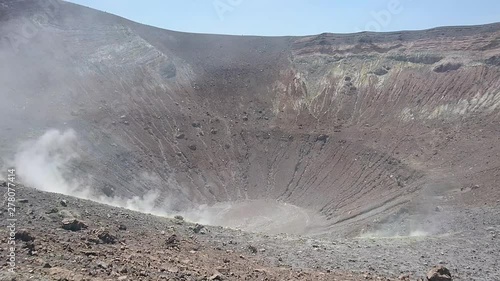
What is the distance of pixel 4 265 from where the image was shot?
9.60 metres

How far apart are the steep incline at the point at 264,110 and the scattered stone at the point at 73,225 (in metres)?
18.7

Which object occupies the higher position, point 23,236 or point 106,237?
point 106,237

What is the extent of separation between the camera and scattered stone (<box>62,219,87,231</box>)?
538 inches

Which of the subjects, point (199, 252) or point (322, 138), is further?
point (322, 138)

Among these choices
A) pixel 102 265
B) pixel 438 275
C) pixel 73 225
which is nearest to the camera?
pixel 102 265

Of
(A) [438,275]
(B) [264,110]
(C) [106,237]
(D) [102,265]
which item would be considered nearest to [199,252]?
(C) [106,237]

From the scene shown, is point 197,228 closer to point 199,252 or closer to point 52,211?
point 199,252

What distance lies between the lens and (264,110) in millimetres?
50250

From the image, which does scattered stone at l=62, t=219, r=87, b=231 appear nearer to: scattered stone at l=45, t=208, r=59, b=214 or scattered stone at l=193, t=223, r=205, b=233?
scattered stone at l=45, t=208, r=59, b=214

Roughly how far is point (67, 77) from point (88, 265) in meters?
38.1

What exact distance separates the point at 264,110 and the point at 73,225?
123 ft

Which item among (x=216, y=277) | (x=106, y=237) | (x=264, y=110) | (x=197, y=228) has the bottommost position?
(x=216, y=277)

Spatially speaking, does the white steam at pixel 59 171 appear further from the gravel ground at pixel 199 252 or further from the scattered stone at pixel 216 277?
the scattered stone at pixel 216 277

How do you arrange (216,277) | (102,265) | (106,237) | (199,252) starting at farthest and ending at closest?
(199,252)
(106,237)
(216,277)
(102,265)
